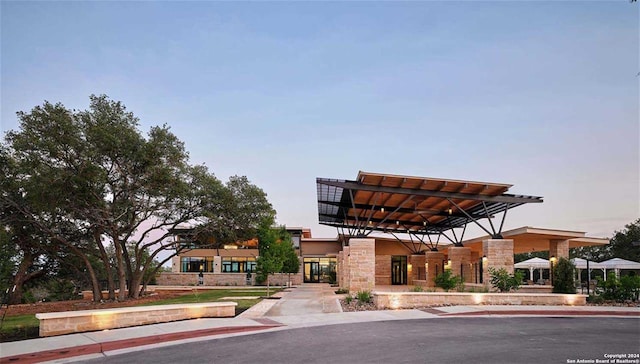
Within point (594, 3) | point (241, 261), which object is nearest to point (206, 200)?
point (594, 3)

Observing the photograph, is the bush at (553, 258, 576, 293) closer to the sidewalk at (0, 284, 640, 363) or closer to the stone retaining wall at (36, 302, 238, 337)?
the sidewalk at (0, 284, 640, 363)

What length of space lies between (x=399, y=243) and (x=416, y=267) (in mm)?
6312

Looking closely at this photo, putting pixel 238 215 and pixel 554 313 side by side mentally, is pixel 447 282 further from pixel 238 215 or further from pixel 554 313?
pixel 238 215

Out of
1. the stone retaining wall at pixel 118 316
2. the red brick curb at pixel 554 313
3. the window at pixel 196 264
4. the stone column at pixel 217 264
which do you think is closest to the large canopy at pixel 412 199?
the red brick curb at pixel 554 313

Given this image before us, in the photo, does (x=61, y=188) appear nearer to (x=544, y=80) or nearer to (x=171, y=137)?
(x=171, y=137)

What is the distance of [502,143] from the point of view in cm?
3578

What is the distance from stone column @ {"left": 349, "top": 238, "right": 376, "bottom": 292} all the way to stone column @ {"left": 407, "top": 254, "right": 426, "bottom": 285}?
19.4 m

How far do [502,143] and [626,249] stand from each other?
40.0 metres

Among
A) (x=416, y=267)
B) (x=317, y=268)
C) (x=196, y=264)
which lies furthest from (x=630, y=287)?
(x=196, y=264)

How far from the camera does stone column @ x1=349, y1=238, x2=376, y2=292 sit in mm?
24234

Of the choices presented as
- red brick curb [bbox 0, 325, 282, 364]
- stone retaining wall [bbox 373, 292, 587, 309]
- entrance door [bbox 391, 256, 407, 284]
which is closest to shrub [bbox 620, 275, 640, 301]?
stone retaining wall [bbox 373, 292, 587, 309]

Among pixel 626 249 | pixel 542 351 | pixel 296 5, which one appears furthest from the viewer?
pixel 626 249

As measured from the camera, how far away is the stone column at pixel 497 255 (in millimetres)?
24344

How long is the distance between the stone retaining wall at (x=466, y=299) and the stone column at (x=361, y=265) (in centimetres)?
466
